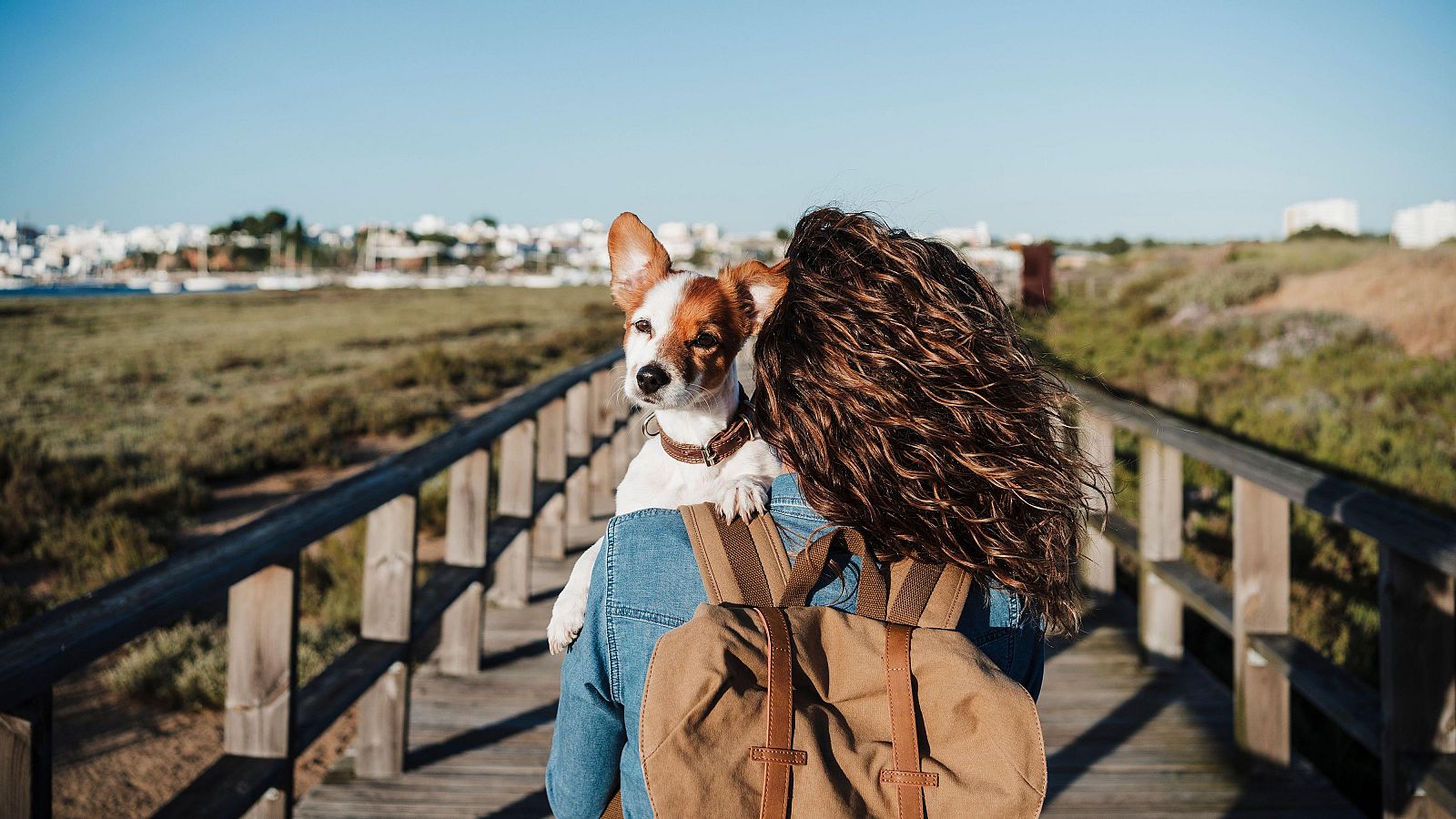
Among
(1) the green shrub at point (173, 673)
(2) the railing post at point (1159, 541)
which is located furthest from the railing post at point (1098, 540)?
(1) the green shrub at point (173, 673)

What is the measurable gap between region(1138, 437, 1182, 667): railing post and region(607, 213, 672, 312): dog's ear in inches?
101

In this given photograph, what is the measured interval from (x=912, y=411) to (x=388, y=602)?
238 centimetres

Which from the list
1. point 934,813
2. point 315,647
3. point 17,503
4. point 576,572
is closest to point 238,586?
point 576,572

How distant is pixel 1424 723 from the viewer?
241 centimetres

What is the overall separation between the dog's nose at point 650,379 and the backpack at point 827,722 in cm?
112

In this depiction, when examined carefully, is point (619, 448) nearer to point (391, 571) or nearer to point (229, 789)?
point (391, 571)

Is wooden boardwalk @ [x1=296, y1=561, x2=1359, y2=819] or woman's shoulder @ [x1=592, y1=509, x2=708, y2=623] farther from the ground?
woman's shoulder @ [x1=592, y1=509, x2=708, y2=623]

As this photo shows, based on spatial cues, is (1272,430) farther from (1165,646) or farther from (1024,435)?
(1024,435)

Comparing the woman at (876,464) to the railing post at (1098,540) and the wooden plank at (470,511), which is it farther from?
the railing post at (1098,540)

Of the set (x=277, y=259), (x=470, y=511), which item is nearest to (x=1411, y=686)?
(x=470, y=511)

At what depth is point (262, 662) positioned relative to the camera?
2.27m

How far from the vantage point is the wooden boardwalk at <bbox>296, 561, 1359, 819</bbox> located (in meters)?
3.11

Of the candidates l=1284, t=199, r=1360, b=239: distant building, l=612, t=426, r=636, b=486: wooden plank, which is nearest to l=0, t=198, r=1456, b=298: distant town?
l=1284, t=199, r=1360, b=239: distant building

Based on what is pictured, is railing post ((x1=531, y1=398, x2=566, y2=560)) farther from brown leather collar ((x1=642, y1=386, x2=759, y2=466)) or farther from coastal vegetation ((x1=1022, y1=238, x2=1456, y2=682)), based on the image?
brown leather collar ((x1=642, y1=386, x2=759, y2=466))
